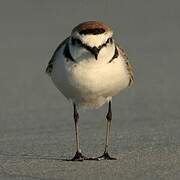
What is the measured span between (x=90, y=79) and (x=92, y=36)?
1.44 feet

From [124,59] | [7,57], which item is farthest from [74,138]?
Answer: [7,57]

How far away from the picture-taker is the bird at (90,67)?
601 cm

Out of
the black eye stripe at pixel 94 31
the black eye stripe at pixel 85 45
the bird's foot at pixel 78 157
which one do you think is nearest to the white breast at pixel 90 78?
the black eye stripe at pixel 85 45

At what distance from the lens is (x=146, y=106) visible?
827 cm

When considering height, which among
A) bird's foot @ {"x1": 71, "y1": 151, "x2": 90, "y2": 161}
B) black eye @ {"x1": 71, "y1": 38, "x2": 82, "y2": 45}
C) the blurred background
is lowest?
the blurred background

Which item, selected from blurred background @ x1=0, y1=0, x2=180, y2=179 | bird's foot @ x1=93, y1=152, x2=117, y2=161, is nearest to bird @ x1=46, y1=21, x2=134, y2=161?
bird's foot @ x1=93, y1=152, x2=117, y2=161

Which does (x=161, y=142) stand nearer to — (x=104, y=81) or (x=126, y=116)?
(x=104, y=81)

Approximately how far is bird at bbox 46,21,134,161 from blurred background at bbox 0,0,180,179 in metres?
0.46

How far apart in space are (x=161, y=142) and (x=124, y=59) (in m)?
0.71

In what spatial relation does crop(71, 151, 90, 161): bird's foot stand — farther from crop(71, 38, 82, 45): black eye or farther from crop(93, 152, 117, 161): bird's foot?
crop(71, 38, 82, 45): black eye

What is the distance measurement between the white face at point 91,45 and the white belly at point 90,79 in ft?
0.27

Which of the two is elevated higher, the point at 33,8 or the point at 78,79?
the point at 78,79

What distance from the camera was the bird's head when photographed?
19.6 ft

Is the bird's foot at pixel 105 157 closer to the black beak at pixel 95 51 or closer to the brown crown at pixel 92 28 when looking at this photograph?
the black beak at pixel 95 51
